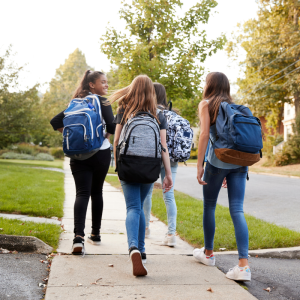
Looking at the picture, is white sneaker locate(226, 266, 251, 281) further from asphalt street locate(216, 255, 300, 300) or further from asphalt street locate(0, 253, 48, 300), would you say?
asphalt street locate(0, 253, 48, 300)

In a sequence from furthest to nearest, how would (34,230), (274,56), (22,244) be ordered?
(274,56) → (34,230) → (22,244)

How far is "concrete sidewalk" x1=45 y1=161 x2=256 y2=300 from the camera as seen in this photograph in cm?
266

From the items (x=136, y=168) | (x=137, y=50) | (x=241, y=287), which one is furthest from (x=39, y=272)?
(x=137, y=50)

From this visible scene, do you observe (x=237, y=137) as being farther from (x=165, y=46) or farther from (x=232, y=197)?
(x=165, y=46)

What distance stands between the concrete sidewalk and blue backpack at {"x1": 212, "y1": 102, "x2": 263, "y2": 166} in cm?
107

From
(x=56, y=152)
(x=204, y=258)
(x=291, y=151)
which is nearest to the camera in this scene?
(x=204, y=258)

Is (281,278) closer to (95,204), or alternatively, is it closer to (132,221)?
(132,221)

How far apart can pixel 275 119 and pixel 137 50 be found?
2918 cm

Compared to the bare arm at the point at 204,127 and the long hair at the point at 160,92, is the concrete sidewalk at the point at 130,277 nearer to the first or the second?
the bare arm at the point at 204,127

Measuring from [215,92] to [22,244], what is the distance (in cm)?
251

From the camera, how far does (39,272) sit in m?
3.13

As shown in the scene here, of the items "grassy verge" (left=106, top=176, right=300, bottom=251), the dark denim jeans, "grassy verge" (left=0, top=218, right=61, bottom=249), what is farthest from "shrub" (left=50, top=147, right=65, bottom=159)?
the dark denim jeans

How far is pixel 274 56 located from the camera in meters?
28.3

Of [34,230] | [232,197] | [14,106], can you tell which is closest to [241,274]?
[232,197]
